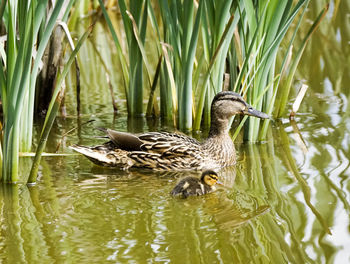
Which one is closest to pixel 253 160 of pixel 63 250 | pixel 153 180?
pixel 153 180

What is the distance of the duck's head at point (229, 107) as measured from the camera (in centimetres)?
681

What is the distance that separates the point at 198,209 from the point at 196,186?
35 cm

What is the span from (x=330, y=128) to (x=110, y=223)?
3.27 m

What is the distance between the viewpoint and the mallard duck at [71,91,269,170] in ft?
22.0

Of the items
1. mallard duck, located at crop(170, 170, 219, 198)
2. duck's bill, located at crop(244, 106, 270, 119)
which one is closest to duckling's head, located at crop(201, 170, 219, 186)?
mallard duck, located at crop(170, 170, 219, 198)

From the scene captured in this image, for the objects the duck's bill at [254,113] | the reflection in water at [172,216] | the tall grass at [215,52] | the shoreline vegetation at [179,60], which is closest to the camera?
the reflection in water at [172,216]

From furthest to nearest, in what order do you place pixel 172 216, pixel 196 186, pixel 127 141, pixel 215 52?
1. pixel 127 141
2. pixel 215 52
3. pixel 196 186
4. pixel 172 216

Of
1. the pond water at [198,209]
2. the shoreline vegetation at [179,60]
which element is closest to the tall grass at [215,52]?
the shoreline vegetation at [179,60]

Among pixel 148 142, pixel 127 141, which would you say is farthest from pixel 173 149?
pixel 127 141

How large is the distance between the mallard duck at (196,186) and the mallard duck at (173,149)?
0.90 meters

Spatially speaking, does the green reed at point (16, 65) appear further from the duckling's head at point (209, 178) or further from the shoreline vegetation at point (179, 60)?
the duckling's head at point (209, 178)

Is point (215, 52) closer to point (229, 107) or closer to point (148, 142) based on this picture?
point (229, 107)

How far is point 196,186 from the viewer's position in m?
5.75

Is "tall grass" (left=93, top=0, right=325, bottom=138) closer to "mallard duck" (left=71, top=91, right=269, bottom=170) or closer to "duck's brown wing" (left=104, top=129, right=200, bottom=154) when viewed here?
"mallard duck" (left=71, top=91, right=269, bottom=170)
